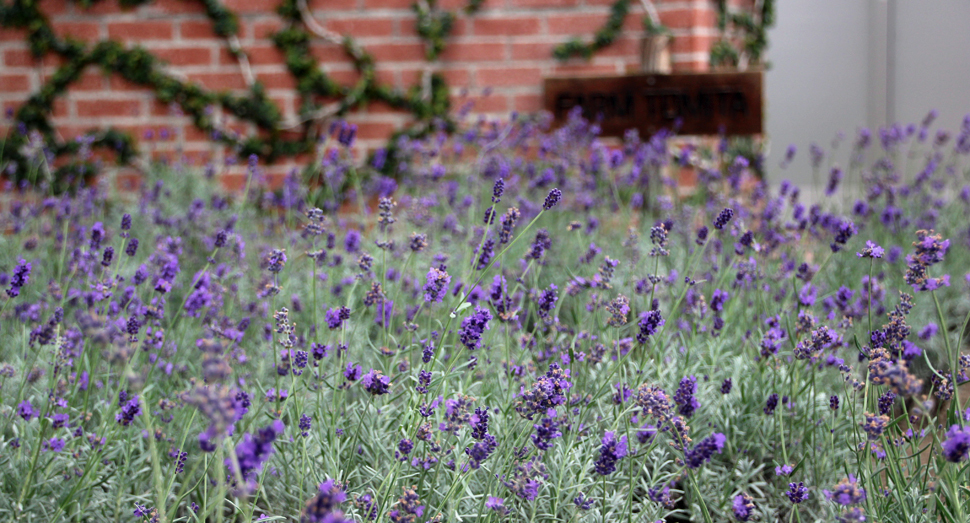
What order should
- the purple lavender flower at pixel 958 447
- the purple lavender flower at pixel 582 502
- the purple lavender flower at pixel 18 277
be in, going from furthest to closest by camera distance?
1. the purple lavender flower at pixel 18 277
2. the purple lavender flower at pixel 582 502
3. the purple lavender flower at pixel 958 447

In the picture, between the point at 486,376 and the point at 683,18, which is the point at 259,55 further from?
the point at 486,376

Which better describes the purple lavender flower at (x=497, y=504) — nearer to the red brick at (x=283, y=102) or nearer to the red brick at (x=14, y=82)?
the red brick at (x=283, y=102)

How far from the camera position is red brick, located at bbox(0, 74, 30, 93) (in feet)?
10.5

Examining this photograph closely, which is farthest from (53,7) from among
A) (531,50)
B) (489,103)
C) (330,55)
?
(531,50)

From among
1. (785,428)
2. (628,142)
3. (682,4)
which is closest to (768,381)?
(785,428)

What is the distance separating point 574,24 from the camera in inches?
124

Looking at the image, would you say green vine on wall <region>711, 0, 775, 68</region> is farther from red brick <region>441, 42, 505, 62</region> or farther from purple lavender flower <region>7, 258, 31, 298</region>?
purple lavender flower <region>7, 258, 31, 298</region>

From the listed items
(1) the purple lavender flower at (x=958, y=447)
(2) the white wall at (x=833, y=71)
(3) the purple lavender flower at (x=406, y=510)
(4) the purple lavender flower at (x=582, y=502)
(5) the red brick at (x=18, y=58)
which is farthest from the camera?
(2) the white wall at (x=833, y=71)

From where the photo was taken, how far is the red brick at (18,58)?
10.5 feet

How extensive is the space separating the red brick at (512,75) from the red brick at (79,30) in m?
1.74

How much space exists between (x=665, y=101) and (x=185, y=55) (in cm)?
214

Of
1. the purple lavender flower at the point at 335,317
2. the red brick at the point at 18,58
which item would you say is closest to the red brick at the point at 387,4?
the red brick at the point at 18,58

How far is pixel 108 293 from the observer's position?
125 centimetres

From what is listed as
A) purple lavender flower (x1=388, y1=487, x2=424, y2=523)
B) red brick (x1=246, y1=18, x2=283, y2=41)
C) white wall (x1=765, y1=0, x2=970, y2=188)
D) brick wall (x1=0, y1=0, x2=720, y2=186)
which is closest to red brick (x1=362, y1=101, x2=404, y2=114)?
brick wall (x1=0, y1=0, x2=720, y2=186)
